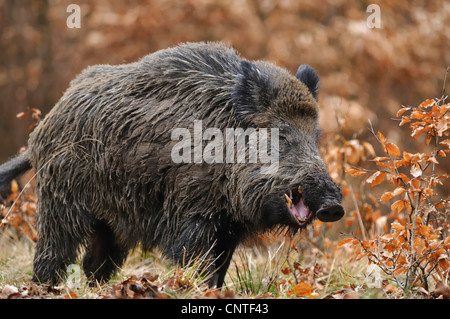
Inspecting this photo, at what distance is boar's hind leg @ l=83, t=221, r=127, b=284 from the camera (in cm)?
550

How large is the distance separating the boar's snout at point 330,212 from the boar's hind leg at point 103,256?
6.90 ft

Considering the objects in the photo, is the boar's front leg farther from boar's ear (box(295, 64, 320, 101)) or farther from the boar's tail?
the boar's tail

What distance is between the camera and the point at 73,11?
461 inches

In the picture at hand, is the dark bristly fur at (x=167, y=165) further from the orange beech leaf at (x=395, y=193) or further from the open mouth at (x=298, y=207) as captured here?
the orange beech leaf at (x=395, y=193)

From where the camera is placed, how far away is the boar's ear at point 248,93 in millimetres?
4688

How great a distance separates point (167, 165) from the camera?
473 centimetres

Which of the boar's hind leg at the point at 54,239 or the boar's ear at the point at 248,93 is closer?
the boar's ear at the point at 248,93

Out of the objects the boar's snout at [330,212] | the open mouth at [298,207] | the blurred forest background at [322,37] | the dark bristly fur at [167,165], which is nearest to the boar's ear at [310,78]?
the dark bristly fur at [167,165]

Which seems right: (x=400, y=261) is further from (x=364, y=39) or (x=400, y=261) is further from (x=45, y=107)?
(x=45, y=107)

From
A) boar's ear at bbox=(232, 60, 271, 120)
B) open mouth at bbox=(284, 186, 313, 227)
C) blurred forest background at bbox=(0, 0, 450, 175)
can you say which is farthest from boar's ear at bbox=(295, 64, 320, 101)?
blurred forest background at bbox=(0, 0, 450, 175)

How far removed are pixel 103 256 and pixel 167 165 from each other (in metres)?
1.33

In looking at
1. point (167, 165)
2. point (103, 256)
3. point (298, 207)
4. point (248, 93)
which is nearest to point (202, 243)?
point (167, 165)

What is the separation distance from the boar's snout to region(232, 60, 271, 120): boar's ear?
3.19 ft

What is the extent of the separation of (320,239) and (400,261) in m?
2.46
